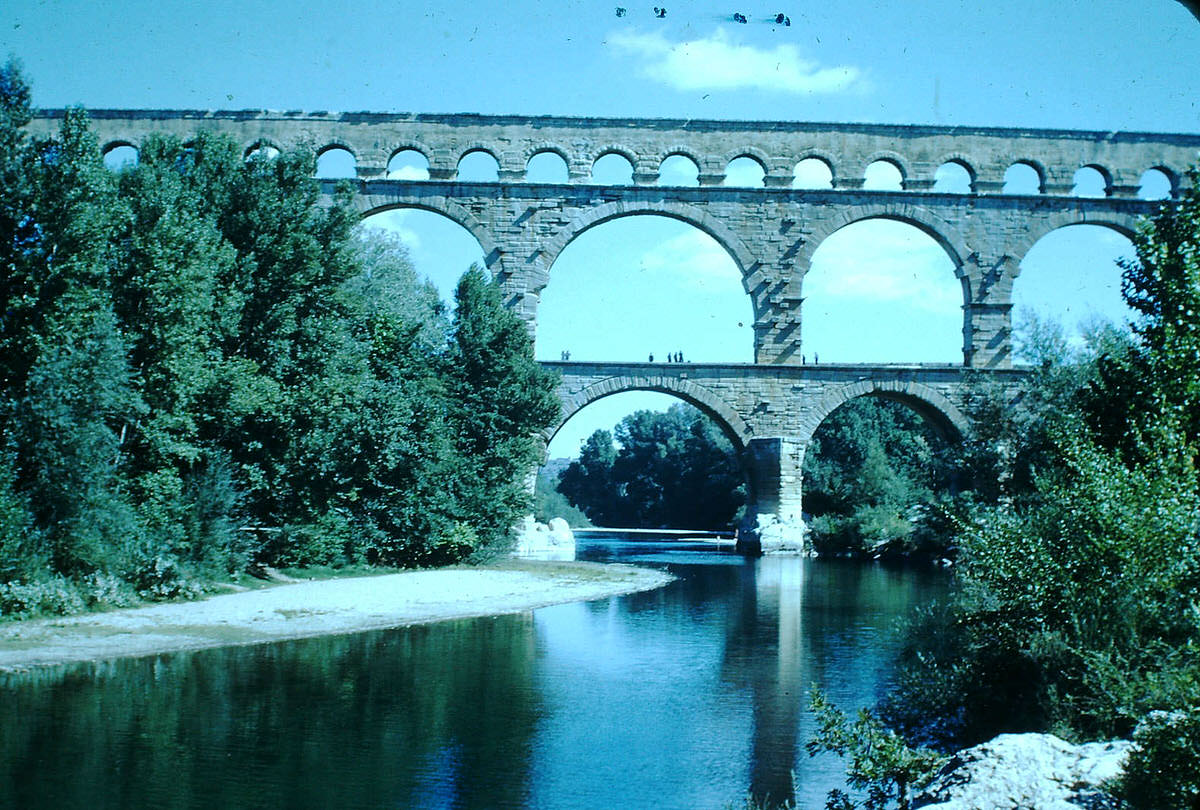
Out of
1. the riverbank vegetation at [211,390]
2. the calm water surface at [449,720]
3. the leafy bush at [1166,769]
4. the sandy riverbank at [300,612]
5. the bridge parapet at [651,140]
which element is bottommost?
the calm water surface at [449,720]

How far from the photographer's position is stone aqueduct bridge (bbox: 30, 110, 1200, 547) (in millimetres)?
28438

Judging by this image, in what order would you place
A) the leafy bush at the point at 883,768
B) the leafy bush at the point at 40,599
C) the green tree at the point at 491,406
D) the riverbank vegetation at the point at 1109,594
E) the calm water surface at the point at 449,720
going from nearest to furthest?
the leafy bush at the point at 883,768 → the riverbank vegetation at the point at 1109,594 → the calm water surface at the point at 449,720 → the leafy bush at the point at 40,599 → the green tree at the point at 491,406

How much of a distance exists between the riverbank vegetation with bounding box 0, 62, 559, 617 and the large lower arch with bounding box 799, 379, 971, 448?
888cm

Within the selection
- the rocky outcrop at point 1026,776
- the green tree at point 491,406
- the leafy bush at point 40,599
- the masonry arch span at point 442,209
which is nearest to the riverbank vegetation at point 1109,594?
the rocky outcrop at point 1026,776

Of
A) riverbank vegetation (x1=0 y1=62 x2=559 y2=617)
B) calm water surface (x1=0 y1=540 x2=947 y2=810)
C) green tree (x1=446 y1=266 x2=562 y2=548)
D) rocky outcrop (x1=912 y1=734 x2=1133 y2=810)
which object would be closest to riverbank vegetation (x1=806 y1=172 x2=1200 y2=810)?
rocky outcrop (x1=912 y1=734 x2=1133 y2=810)

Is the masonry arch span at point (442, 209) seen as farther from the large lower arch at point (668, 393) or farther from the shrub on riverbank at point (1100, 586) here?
the shrub on riverbank at point (1100, 586)

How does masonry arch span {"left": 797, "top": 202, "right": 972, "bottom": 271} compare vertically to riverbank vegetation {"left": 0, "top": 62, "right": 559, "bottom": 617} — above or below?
above

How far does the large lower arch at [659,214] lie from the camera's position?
28406mm

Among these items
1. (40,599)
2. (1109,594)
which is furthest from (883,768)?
(40,599)

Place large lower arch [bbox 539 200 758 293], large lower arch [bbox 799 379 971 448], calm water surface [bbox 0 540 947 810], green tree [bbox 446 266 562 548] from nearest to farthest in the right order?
calm water surface [bbox 0 540 947 810]
green tree [bbox 446 266 562 548]
large lower arch [bbox 539 200 758 293]
large lower arch [bbox 799 379 971 448]

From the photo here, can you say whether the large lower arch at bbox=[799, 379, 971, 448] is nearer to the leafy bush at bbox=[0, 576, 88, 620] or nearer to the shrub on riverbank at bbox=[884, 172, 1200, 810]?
the shrub on riverbank at bbox=[884, 172, 1200, 810]

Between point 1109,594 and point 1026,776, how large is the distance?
250 cm

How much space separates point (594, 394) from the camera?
28031 millimetres

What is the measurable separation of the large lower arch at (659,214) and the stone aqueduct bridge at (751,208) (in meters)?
0.04
